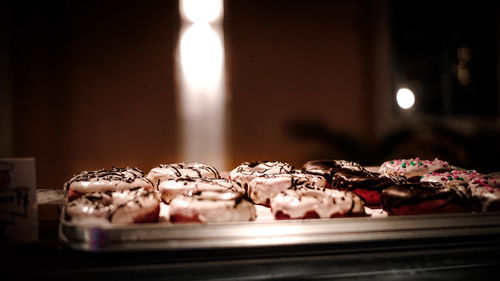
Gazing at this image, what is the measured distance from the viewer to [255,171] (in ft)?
7.96

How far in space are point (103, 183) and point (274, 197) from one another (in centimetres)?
87

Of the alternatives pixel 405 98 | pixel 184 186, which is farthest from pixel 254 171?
pixel 405 98

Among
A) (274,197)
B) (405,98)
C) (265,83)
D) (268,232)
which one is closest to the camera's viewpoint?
(268,232)

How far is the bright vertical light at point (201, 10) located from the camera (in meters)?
3.72

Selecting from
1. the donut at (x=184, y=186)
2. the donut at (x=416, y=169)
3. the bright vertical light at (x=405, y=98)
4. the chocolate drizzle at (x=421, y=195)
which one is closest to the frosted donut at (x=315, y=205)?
the chocolate drizzle at (x=421, y=195)

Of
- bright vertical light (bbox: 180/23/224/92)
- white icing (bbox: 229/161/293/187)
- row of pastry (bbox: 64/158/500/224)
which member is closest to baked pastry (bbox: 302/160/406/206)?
row of pastry (bbox: 64/158/500/224)

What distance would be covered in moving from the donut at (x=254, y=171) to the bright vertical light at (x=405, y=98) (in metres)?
2.39

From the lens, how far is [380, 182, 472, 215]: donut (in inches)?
62.6

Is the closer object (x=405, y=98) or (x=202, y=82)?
(x=202, y=82)

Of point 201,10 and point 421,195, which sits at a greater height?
point 201,10

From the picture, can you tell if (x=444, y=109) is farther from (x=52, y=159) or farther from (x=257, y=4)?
(x=52, y=159)

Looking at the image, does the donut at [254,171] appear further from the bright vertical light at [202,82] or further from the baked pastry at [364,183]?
the bright vertical light at [202,82]

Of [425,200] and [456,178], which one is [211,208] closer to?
[425,200]

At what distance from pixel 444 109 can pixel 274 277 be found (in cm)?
418
